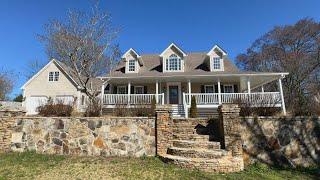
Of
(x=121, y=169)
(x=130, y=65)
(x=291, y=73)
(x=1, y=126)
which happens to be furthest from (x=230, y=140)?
(x=291, y=73)

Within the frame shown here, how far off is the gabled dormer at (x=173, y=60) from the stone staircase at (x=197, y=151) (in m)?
10.3

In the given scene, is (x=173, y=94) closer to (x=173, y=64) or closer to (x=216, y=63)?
(x=173, y=64)

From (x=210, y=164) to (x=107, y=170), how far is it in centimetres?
273

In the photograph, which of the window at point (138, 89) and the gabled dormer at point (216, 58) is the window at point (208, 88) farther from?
the window at point (138, 89)

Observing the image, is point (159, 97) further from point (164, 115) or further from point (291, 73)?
point (291, 73)

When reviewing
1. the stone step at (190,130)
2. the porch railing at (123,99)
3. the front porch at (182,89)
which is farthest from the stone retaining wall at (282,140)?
the porch railing at (123,99)

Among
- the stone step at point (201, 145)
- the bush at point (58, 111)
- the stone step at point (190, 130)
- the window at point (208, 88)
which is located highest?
the window at point (208, 88)

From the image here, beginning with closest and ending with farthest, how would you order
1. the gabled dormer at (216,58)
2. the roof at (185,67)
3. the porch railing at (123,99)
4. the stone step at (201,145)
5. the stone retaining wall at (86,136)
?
the stone step at (201,145), the stone retaining wall at (86,136), the porch railing at (123,99), the roof at (185,67), the gabled dormer at (216,58)

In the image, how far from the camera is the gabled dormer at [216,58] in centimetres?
1948

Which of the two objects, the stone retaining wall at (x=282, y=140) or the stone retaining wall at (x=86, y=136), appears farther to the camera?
the stone retaining wall at (x=86, y=136)

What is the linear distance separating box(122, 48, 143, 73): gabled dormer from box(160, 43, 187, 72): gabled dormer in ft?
6.91

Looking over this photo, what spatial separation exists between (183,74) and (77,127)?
36.4ft

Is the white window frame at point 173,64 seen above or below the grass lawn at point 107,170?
above

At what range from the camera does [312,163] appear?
781 centimetres
